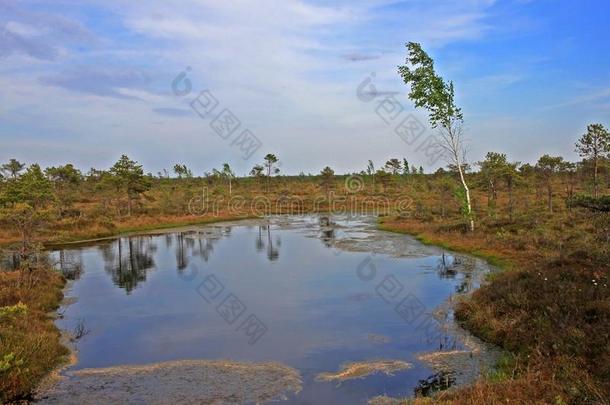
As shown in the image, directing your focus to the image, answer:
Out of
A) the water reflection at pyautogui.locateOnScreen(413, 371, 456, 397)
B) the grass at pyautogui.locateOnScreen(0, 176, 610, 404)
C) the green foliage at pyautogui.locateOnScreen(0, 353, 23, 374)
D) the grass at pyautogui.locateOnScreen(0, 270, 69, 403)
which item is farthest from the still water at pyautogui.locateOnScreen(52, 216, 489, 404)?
the green foliage at pyautogui.locateOnScreen(0, 353, 23, 374)

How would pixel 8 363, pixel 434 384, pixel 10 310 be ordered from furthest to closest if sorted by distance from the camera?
pixel 10 310 → pixel 434 384 → pixel 8 363

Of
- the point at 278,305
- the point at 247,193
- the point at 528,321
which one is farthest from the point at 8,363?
the point at 247,193

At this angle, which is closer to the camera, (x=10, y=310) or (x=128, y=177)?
(x=10, y=310)

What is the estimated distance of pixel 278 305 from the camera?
19203 mm

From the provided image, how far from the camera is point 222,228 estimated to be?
49.8 m

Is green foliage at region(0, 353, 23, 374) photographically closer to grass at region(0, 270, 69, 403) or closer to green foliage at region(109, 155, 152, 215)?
grass at region(0, 270, 69, 403)

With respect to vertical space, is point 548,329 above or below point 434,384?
above

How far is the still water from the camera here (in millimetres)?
13570

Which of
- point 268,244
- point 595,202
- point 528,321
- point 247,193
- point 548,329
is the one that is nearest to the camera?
point 548,329

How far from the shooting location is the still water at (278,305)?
13.6 metres

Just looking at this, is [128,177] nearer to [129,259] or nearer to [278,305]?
[129,259]

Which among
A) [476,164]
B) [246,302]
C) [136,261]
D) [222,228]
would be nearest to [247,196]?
[222,228]

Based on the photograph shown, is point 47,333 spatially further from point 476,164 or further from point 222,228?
point 476,164

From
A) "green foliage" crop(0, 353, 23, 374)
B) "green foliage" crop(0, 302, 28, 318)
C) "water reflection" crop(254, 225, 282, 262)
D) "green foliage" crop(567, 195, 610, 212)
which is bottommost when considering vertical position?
"green foliage" crop(0, 353, 23, 374)
